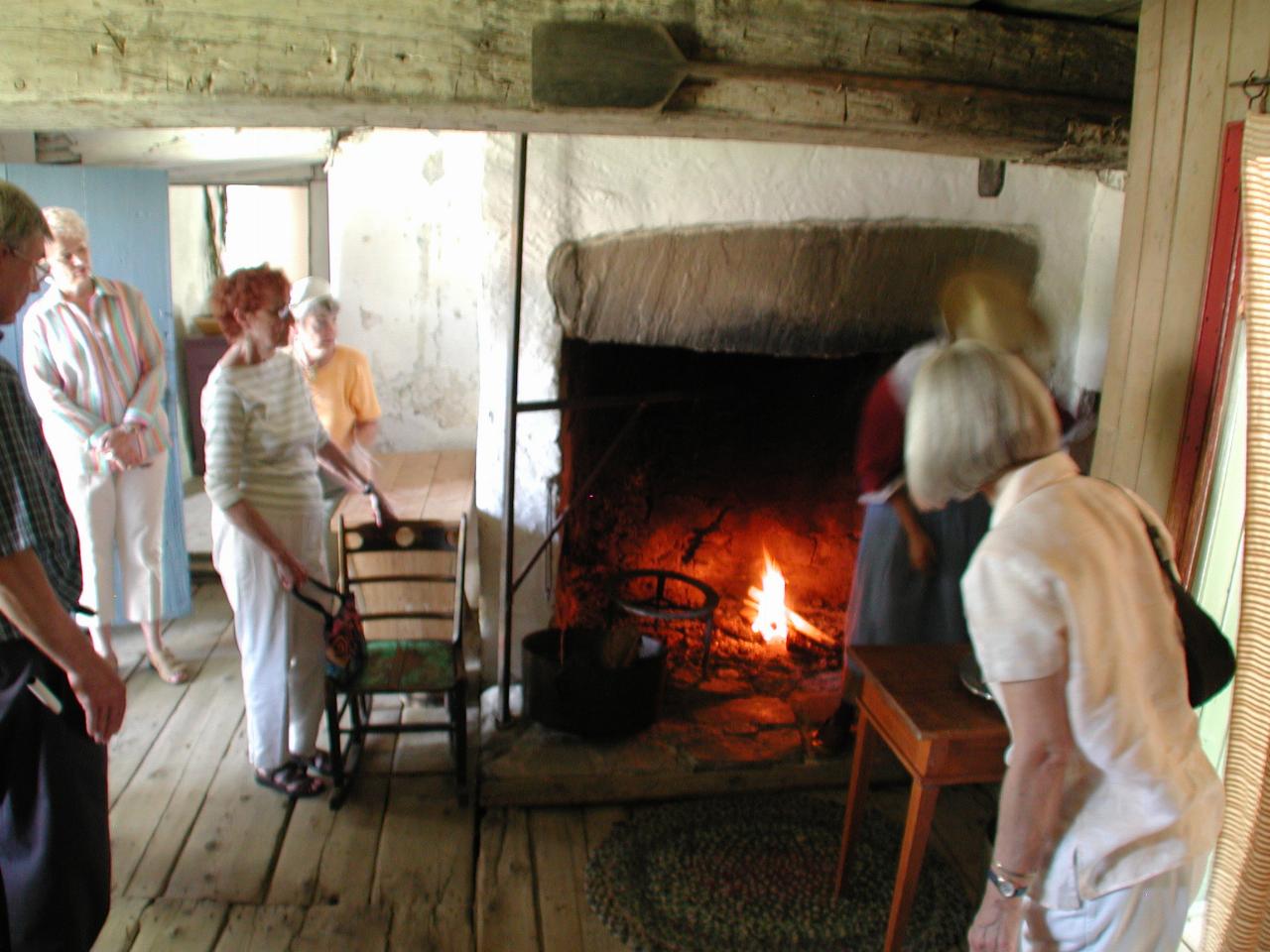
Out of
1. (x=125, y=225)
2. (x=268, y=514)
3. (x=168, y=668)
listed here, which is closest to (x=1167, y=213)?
(x=268, y=514)

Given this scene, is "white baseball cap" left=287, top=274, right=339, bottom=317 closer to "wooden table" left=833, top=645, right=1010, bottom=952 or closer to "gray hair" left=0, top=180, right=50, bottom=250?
"gray hair" left=0, top=180, right=50, bottom=250

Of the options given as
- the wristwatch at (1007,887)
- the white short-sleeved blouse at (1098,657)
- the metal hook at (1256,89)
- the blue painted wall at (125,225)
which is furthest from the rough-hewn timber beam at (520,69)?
the blue painted wall at (125,225)

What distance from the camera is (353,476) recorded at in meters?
3.44

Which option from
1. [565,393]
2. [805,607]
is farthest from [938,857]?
[565,393]

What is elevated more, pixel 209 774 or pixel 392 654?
pixel 392 654

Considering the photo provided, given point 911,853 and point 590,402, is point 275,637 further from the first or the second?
point 911,853

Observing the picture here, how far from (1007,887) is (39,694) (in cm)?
188

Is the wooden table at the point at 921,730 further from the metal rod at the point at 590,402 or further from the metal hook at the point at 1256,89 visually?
the metal hook at the point at 1256,89

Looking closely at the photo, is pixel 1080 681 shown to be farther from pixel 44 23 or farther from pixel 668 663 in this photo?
pixel 668 663

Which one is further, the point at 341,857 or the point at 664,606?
the point at 664,606

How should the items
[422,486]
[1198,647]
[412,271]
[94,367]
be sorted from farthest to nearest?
[412,271] → [422,486] → [94,367] → [1198,647]

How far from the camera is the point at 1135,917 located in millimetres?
1635

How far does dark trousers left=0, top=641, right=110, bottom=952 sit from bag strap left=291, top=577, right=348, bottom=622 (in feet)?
3.41

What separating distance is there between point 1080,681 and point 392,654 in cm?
235
